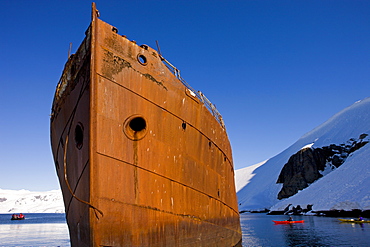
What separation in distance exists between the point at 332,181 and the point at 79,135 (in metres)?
47.7

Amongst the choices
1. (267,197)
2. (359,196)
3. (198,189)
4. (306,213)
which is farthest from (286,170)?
(198,189)

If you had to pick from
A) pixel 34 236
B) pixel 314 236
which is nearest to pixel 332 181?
pixel 314 236

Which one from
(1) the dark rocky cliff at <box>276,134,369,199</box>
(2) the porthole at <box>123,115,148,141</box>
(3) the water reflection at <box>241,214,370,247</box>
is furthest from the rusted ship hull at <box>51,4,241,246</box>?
(1) the dark rocky cliff at <box>276,134,369,199</box>

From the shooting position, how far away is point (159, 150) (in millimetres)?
7426

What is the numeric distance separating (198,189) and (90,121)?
373 cm

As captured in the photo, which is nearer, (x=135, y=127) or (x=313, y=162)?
(x=135, y=127)

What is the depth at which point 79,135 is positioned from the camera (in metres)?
7.48

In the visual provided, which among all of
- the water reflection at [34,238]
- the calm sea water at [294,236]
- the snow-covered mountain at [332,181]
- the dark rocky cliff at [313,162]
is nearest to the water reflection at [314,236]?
the calm sea water at [294,236]

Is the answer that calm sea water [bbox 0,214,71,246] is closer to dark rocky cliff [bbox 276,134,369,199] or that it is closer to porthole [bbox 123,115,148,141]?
porthole [bbox 123,115,148,141]

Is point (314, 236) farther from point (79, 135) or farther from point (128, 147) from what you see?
point (79, 135)

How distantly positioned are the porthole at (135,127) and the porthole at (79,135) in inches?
43.5

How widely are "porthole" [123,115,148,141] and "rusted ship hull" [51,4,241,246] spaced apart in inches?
1.0

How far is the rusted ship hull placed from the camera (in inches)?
257

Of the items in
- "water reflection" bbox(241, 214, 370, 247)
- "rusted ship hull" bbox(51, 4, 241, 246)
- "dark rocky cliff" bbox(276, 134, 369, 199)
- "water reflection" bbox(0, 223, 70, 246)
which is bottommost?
"water reflection" bbox(241, 214, 370, 247)
